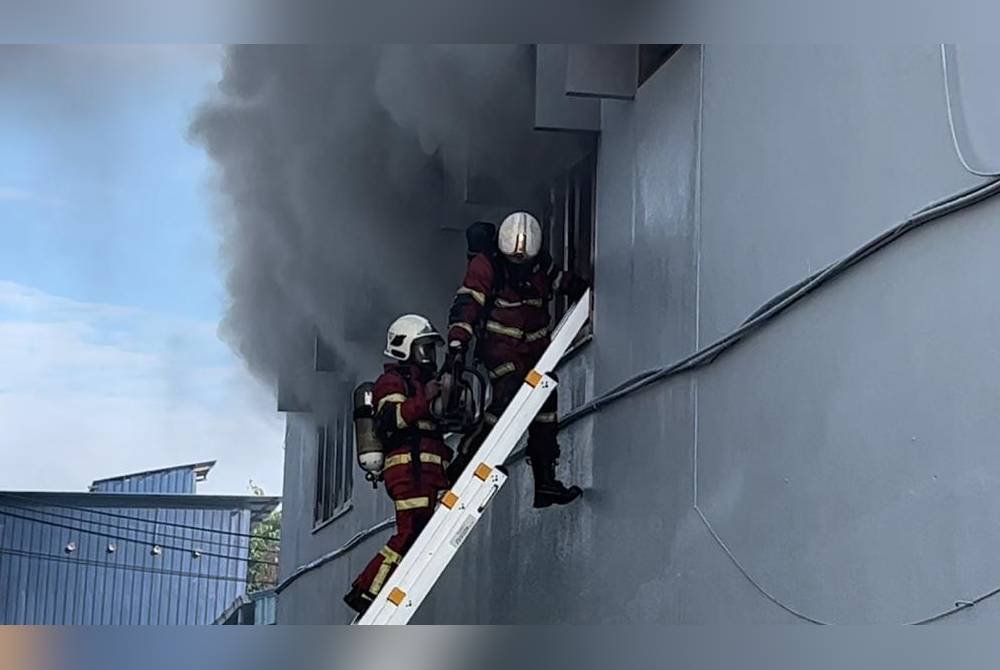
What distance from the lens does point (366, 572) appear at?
7.03 meters

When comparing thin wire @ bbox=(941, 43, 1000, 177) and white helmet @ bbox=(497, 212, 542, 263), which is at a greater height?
white helmet @ bbox=(497, 212, 542, 263)

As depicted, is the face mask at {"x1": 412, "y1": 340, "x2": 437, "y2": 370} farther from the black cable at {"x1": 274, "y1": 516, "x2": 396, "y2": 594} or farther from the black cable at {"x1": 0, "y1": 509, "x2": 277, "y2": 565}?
the black cable at {"x1": 0, "y1": 509, "x2": 277, "y2": 565}

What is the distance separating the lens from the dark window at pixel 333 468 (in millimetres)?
16531

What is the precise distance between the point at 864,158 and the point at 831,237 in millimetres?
283

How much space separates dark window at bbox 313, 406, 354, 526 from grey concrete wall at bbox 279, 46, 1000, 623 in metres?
8.92

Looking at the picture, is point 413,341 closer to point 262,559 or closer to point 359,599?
point 359,599

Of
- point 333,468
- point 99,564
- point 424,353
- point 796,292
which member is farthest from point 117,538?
point 796,292

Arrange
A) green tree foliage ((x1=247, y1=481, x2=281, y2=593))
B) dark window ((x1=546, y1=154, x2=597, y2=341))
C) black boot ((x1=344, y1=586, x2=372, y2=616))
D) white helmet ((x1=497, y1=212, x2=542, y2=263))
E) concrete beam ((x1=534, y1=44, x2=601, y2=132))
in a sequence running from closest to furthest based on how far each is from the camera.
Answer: black boot ((x1=344, y1=586, x2=372, y2=616)), white helmet ((x1=497, y1=212, x2=542, y2=263)), concrete beam ((x1=534, y1=44, x2=601, y2=132)), dark window ((x1=546, y1=154, x2=597, y2=341)), green tree foliage ((x1=247, y1=481, x2=281, y2=593))

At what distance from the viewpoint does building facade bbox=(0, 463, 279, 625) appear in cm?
2194

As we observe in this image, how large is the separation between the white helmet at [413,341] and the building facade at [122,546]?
15.0 m

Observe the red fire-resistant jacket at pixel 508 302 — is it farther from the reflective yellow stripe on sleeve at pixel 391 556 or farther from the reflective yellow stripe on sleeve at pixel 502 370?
the reflective yellow stripe on sleeve at pixel 391 556

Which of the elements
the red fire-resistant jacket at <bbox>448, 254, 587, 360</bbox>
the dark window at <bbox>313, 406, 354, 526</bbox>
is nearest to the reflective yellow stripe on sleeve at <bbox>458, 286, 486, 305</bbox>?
the red fire-resistant jacket at <bbox>448, 254, 587, 360</bbox>

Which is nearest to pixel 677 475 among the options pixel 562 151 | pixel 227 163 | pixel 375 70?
pixel 562 151

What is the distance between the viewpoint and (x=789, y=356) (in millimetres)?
4824
